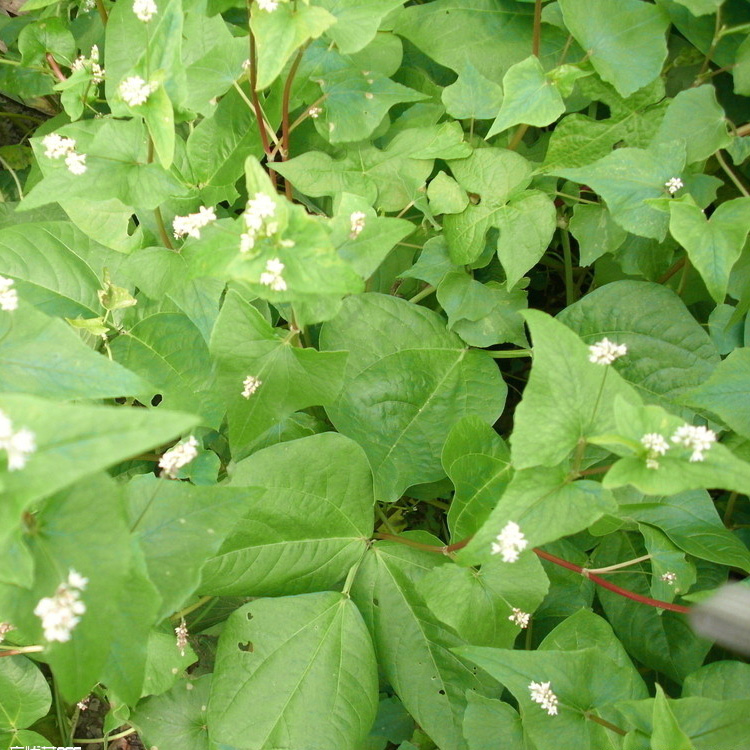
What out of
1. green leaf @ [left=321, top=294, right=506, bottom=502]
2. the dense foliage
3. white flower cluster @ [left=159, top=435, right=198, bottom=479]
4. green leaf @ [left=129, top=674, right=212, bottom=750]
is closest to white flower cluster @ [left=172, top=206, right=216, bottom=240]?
the dense foliage

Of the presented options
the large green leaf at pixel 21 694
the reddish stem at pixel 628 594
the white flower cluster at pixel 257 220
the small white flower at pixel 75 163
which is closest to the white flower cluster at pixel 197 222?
the white flower cluster at pixel 257 220

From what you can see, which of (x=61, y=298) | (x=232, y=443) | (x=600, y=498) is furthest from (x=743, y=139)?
(x=61, y=298)

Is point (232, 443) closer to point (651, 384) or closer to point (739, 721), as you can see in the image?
point (651, 384)

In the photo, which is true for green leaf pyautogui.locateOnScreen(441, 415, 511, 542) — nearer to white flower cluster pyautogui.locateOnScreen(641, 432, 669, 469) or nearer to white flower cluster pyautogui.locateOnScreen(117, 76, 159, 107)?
white flower cluster pyautogui.locateOnScreen(641, 432, 669, 469)

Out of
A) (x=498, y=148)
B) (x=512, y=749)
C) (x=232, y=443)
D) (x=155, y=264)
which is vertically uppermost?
(x=498, y=148)

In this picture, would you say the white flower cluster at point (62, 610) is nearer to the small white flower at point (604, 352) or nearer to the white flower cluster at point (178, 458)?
the white flower cluster at point (178, 458)

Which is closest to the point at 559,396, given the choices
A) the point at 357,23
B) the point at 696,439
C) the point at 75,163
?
the point at 696,439
